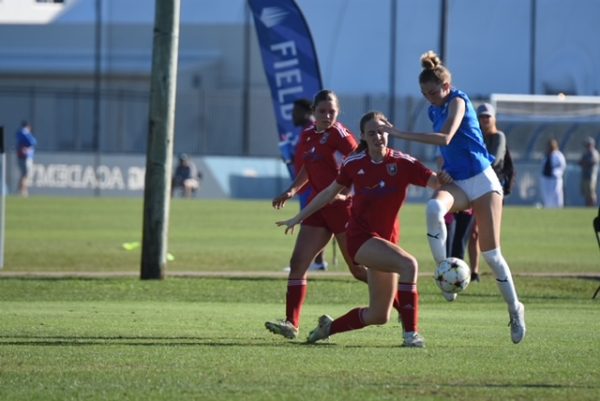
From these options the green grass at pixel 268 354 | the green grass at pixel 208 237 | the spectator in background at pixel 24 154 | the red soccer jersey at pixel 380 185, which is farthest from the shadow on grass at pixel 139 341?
the spectator in background at pixel 24 154

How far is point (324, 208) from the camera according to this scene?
11859 mm

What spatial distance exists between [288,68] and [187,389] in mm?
13324

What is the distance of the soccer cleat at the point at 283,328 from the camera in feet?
37.7

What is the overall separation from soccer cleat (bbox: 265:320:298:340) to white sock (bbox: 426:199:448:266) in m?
1.28

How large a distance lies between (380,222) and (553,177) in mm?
30768

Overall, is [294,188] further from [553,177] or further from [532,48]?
[532,48]

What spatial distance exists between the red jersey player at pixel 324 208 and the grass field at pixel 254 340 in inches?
18.5

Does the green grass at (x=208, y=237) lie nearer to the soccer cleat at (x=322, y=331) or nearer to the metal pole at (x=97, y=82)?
the metal pole at (x=97, y=82)

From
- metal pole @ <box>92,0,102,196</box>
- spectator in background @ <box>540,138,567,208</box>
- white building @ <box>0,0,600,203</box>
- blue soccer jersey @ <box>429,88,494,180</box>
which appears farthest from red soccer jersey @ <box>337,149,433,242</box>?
white building @ <box>0,0,600,203</box>

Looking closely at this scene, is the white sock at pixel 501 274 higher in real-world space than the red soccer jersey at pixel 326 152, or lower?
lower

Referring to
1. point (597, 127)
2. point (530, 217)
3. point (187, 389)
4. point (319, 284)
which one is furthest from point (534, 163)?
point (187, 389)

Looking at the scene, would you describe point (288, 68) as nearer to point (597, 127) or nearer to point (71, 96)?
point (597, 127)

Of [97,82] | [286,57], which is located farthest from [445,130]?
[97,82]

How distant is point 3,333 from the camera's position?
11625mm
